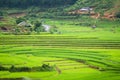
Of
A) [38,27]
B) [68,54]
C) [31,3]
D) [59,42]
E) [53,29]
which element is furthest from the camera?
[31,3]

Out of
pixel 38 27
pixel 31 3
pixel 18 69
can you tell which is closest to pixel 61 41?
pixel 38 27

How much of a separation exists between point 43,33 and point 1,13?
482 inches

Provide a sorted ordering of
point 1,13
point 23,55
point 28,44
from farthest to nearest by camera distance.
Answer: point 1,13, point 28,44, point 23,55

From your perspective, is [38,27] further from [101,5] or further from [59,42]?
[101,5]

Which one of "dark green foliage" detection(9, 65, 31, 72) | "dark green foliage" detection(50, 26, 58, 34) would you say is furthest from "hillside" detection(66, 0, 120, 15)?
"dark green foliage" detection(9, 65, 31, 72)

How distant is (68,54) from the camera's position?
32594 millimetres

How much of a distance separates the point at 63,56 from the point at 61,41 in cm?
548

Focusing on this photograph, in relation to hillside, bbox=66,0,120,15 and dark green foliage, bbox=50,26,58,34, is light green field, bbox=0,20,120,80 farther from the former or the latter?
hillside, bbox=66,0,120,15

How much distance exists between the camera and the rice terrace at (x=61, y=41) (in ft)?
90.0

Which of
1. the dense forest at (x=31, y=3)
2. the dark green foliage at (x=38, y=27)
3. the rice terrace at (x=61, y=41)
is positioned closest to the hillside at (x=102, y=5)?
the rice terrace at (x=61, y=41)

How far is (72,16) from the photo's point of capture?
53.7 meters

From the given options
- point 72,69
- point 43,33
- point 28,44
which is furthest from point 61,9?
point 72,69

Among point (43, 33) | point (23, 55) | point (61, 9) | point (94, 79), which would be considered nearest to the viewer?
point (94, 79)

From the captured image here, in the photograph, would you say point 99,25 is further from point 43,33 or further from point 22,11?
point 22,11
